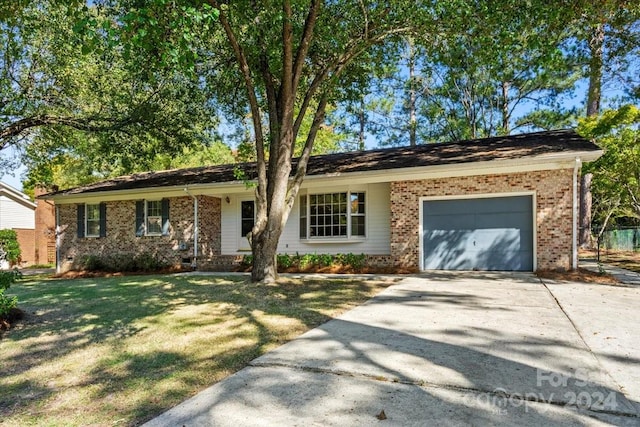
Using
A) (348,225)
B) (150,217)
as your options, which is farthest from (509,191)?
(150,217)

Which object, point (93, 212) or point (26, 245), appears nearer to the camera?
point (93, 212)

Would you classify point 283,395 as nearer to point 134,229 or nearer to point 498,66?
point 498,66

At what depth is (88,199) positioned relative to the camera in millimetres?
16109

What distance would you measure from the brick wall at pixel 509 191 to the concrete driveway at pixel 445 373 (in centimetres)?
391

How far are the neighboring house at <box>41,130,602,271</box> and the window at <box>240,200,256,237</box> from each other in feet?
0.18

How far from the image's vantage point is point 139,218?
50.2 ft

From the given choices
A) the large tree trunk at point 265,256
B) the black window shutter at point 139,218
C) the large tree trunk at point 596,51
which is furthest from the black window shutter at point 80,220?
the large tree trunk at point 596,51

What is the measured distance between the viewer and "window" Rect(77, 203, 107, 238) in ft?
52.6

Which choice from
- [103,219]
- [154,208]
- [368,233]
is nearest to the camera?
[368,233]

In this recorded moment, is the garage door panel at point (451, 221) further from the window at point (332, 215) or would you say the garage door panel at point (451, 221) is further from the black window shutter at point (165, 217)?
the black window shutter at point (165, 217)

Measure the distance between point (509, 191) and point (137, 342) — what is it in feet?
30.6

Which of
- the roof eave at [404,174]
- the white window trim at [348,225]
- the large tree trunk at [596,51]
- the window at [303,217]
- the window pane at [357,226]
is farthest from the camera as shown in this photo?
the window at [303,217]

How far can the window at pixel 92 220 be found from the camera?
1622 cm

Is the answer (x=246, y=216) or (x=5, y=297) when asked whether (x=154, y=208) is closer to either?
(x=246, y=216)
